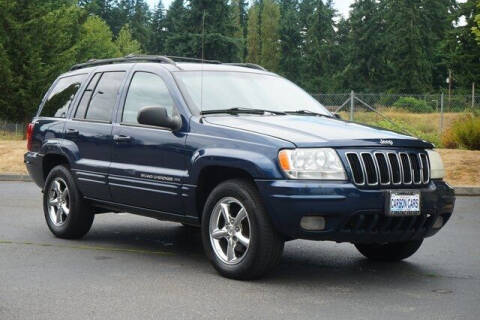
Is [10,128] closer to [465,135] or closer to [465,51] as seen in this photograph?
[465,135]

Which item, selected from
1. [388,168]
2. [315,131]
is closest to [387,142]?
[388,168]

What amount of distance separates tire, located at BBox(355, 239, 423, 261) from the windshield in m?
1.40

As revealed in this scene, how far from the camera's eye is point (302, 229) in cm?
626

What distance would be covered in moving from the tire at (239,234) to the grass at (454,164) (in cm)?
975

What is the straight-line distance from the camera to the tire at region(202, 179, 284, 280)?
20.8 feet

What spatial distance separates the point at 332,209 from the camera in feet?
20.2

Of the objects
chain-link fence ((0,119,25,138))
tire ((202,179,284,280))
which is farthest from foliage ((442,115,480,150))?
chain-link fence ((0,119,25,138))

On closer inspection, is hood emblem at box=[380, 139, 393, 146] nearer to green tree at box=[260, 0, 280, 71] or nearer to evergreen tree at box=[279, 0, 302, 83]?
evergreen tree at box=[279, 0, 302, 83]

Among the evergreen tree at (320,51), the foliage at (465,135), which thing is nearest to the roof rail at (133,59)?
the foliage at (465,135)

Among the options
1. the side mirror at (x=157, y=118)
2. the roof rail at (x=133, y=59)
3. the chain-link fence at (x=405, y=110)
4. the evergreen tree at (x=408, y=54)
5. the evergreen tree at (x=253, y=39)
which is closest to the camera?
the side mirror at (x=157, y=118)

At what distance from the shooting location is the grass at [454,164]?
1597 centimetres

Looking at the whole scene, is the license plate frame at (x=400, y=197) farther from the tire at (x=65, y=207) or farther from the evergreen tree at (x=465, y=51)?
the evergreen tree at (x=465, y=51)

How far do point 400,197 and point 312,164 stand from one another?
76 centimetres

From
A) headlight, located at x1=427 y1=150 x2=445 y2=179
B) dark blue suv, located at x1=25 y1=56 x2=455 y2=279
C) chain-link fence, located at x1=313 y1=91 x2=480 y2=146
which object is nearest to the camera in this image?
dark blue suv, located at x1=25 y1=56 x2=455 y2=279
